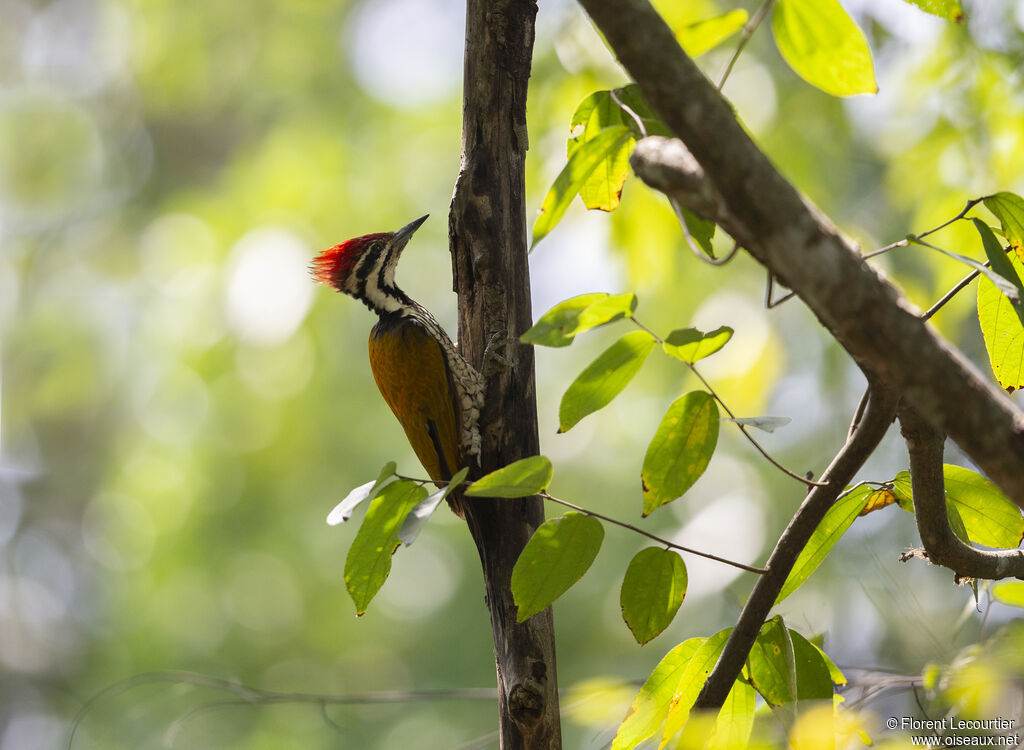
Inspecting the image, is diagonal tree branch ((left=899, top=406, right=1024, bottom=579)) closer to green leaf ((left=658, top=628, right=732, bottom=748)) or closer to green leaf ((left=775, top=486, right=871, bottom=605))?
green leaf ((left=775, top=486, right=871, bottom=605))

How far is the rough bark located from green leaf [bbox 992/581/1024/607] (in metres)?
Answer: 0.92

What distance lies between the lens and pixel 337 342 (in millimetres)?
6246

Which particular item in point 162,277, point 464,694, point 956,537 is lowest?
point 464,694

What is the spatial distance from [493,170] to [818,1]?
1.02m

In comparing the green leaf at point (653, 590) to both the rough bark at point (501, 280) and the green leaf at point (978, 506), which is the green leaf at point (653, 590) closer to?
the green leaf at point (978, 506)

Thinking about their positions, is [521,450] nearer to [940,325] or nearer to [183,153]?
[940,325]

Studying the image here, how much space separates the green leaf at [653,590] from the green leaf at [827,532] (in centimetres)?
18

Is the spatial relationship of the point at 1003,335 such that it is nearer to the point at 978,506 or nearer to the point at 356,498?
the point at 978,506

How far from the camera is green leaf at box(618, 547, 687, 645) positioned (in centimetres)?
141

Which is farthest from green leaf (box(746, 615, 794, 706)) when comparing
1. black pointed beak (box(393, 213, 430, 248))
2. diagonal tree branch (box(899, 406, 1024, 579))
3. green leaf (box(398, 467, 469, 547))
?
black pointed beak (box(393, 213, 430, 248))

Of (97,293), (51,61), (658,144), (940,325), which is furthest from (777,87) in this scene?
(51,61)

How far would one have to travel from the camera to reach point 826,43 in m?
1.14

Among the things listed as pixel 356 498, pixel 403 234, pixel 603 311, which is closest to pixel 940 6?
pixel 603 311

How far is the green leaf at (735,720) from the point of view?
57.4 inches
